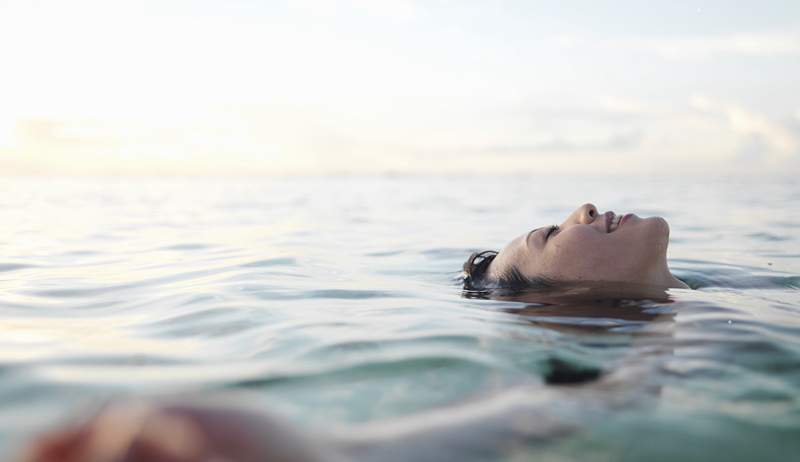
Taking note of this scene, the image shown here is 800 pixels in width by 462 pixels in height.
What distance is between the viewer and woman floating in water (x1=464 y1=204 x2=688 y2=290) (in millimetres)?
4898

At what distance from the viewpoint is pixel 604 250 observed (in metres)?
5.04

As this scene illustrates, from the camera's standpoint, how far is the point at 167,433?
1.52 metres

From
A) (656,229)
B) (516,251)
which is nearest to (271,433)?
(656,229)

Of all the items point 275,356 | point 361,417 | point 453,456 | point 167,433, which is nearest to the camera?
point 167,433

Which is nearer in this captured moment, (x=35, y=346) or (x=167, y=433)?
(x=167, y=433)

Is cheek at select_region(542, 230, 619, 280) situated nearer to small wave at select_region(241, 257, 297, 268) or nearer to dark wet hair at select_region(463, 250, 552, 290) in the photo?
dark wet hair at select_region(463, 250, 552, 290)

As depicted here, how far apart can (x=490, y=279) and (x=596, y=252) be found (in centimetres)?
118

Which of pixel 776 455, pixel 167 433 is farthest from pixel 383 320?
pixel 167 433

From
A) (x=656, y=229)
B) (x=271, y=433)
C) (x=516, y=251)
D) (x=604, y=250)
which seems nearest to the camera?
(x=271, y=433)

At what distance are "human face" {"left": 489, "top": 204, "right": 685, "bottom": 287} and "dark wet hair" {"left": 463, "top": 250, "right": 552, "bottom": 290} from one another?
0.33 ft

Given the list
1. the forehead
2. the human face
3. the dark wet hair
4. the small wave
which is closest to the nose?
the human face

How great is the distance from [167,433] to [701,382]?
2150mm

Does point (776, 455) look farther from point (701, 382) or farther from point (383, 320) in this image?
point (383, 320)

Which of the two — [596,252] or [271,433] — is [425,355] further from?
[596,252]
